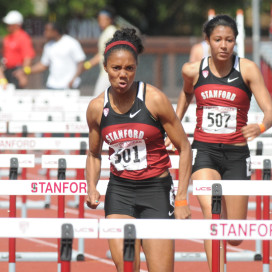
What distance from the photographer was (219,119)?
7.59 metres

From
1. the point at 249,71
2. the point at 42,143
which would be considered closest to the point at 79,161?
the point at 42,143

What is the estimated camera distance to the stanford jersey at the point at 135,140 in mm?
6043

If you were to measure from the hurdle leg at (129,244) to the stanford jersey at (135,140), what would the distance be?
1.09 meters

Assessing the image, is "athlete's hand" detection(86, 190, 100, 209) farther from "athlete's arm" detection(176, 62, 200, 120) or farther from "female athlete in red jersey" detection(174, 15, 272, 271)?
"athlete's arm" detection(176, 62, 200, 120)

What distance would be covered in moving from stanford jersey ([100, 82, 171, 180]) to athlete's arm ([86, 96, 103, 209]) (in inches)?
2.5

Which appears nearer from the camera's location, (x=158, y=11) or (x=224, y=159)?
(x=224, y=159)

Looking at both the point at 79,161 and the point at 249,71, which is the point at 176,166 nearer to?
the point at 79,161

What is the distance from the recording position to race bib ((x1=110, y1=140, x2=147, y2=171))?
613cm

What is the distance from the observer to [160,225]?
511cm

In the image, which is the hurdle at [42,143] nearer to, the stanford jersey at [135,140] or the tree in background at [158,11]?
the stanford jersey at [135,140]

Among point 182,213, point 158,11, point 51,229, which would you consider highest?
point 158,11

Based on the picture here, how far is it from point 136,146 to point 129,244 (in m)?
1.17

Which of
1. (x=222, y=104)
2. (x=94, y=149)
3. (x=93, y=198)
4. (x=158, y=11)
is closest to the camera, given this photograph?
(x=93, y=198)

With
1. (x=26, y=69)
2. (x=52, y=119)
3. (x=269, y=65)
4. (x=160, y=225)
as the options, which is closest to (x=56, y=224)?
(x=160, y=225)
